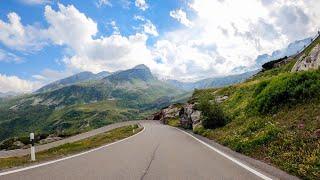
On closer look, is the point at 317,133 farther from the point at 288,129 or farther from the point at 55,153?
the point at 55,153

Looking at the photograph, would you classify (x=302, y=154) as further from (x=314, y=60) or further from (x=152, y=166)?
(x=314, y=60)

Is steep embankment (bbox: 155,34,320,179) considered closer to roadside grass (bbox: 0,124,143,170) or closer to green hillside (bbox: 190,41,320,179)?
green hillside (bbox: 190,41,320,179)

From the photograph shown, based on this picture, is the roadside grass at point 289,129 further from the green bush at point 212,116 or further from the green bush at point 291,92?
the green bush at point 212,116

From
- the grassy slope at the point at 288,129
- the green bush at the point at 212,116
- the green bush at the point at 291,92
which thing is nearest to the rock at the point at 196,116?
the green bush at the point at 212,116

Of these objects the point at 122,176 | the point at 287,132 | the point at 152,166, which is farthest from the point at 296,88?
the point at 122,176

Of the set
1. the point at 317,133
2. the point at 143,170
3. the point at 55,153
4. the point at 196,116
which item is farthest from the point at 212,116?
the point at 143,170

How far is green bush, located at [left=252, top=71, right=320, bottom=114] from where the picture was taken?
20578mm

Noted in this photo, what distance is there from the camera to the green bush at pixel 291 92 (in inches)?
810

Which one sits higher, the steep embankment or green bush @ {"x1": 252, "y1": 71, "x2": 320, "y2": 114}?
green bush @ {"x1": 252, "y1": 71, "x2": 320, "y2": 114}

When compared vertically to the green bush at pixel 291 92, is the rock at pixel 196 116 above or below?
below

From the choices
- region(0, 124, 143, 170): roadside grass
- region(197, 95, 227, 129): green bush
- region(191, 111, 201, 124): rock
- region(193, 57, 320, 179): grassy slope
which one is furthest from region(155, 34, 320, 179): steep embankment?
region(191, 111, 201, 124): rock

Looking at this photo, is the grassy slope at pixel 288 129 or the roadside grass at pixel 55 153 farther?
the roadside grass at pixel 55 153

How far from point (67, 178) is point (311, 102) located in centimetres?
1387

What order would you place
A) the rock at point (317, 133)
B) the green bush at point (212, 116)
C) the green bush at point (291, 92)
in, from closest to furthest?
the rock at point (317, 133) → the green bush at point (291, 92) → the green bush at point (212, 116)
